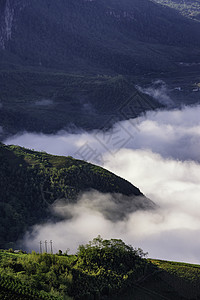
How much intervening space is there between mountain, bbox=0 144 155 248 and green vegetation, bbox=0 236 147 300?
27335 millimetres

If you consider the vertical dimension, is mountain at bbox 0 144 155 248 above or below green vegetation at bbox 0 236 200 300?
above

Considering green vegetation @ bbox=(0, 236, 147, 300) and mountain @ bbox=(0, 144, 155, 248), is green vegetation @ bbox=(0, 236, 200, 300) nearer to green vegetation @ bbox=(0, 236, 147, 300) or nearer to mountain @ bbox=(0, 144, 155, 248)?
green vegetation @ bbox=(0, 236, 147, 300)

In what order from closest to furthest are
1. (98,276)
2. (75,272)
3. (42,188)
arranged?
(75,272)
(98,276)
(42,188)

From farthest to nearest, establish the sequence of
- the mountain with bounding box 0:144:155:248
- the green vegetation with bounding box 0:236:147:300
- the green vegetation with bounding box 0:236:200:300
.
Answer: the mountain with bounding box 0:144:155:248
the green vegetation with bounding box 0:236:200:300
the green vegetation with bounding box 0:236:147:300

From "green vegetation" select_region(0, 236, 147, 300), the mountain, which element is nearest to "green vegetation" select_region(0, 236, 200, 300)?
"green vegetation" select_region(0, 236, 147, 300)

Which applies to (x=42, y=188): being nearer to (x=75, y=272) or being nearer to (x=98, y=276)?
(x=98, y=276)

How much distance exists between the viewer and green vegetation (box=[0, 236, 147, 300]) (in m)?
50.9

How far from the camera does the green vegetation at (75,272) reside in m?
50.9

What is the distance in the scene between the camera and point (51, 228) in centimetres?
9100

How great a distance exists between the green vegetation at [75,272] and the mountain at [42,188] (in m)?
27.3

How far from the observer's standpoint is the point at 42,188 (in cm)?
10588

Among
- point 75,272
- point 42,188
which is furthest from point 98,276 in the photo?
point 42,188

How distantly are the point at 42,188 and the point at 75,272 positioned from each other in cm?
4881

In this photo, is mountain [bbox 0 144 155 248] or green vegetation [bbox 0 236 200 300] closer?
green vegetation [bbox 0 236 200 300]
